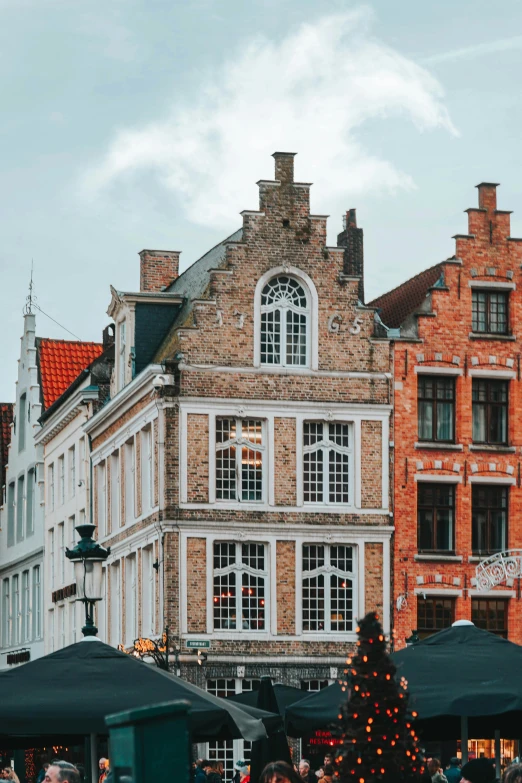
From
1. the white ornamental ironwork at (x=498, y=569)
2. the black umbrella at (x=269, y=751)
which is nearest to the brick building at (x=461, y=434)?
the white ornamental ironwork at (x=498, y=569)

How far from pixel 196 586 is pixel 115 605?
588 cm

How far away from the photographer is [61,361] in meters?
52.1

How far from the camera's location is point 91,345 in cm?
5191

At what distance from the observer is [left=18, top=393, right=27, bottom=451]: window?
53125mm

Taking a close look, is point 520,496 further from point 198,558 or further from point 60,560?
point 60,560

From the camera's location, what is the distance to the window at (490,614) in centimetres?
3600

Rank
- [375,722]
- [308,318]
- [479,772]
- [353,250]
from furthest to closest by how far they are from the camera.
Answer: [353,250] < [308,318] < [479,772] < [375,722]

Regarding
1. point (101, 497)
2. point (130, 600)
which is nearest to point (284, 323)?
point (130, 600)

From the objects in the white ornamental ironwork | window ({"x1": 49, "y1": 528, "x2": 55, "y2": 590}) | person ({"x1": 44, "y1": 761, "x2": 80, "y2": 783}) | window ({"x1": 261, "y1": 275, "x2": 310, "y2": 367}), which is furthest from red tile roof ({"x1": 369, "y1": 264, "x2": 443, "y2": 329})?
person ({"x1": 44, "y1": 761, "x2": 80, "y2": 783})

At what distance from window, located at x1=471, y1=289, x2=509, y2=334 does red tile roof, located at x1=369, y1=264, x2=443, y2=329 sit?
42.2 inches

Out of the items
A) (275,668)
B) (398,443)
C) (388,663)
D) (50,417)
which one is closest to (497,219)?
(398,443)

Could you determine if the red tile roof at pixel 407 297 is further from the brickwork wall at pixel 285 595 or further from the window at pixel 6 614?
the window at pixel 6 614

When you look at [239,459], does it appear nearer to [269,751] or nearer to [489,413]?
[489,413]

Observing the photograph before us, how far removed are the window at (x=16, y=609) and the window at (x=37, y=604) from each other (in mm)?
2191
